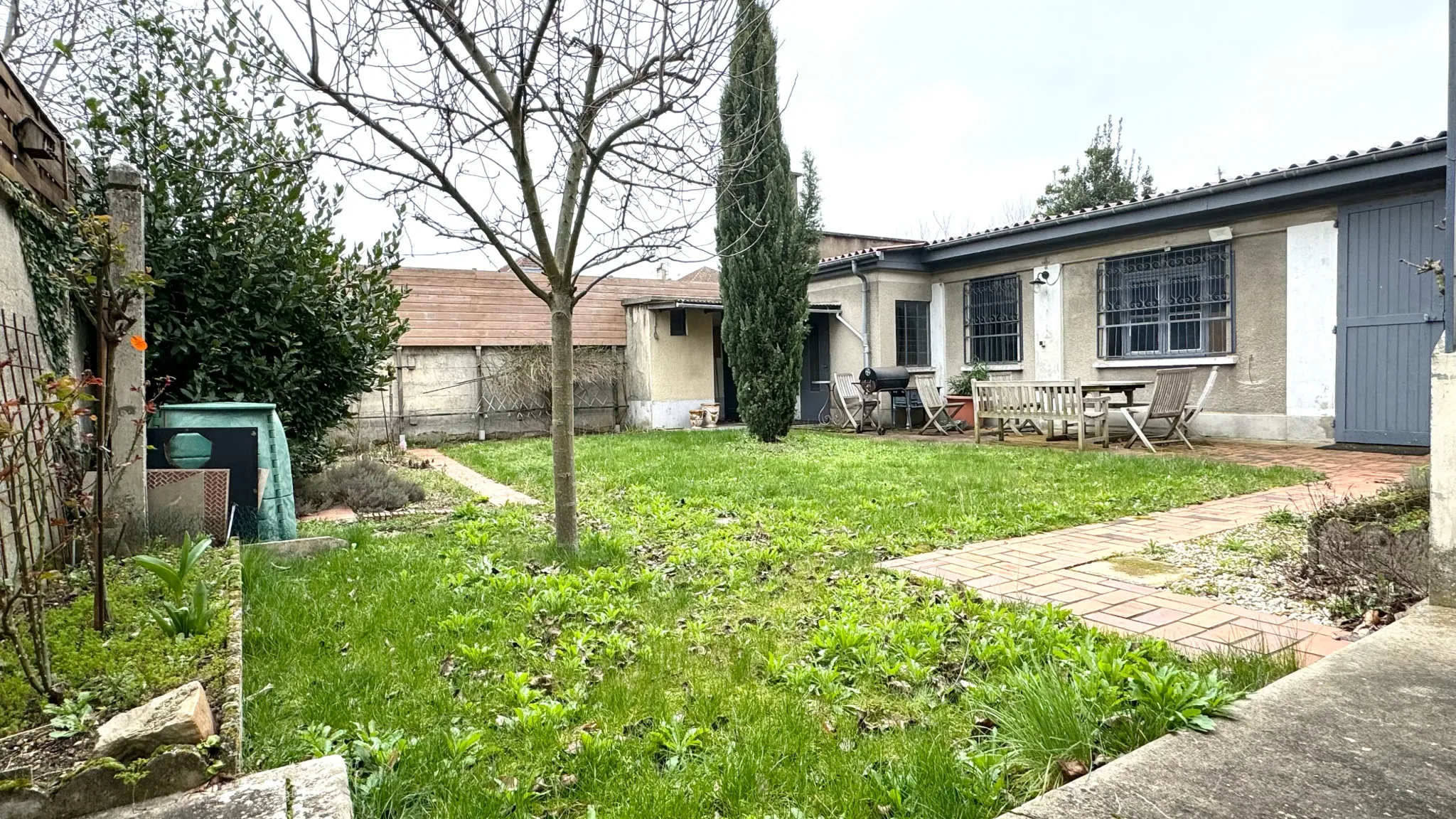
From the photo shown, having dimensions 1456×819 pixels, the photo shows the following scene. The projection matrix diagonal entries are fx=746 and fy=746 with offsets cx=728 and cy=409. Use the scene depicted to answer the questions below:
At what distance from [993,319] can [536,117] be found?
1058 cm

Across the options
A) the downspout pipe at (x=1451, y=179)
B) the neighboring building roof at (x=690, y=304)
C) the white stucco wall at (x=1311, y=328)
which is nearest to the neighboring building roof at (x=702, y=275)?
the neighboring building roof at (x=690, y=304)

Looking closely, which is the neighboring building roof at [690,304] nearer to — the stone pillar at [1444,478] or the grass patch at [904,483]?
the grass patch at [904,483]

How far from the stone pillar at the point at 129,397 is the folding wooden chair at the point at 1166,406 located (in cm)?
940

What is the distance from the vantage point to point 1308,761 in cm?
162

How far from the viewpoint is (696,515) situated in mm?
5598

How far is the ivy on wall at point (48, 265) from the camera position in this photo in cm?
332

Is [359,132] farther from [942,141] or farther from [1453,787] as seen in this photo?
[942,141]

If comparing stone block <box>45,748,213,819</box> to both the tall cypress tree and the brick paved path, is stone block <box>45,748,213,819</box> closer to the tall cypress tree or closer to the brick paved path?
the brick paved path

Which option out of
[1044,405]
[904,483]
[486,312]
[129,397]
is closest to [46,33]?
[486,312]

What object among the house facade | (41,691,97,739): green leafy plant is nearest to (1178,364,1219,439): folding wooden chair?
the house facade

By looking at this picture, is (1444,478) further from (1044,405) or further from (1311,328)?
(1311,328)

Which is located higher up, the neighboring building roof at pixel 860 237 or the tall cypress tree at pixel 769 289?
the neighboring building roof at pixel 860 237

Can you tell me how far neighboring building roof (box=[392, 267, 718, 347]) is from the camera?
14117 mm

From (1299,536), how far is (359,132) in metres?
5.77
